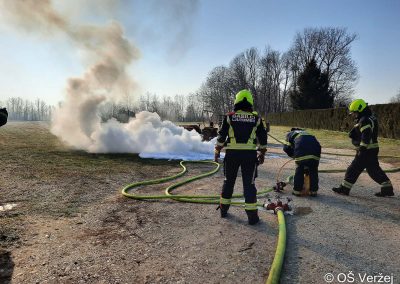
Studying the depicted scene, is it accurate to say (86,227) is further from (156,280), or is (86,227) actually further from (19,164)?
(19,164)

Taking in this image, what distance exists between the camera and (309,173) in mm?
6879

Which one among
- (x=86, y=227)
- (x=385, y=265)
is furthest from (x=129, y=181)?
(x=385, y=265)

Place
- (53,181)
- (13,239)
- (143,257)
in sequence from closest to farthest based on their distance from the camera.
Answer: (143,257), (13,239), (53,181)

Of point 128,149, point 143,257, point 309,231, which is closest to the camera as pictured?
point 143,257

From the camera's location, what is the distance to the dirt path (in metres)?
3.53

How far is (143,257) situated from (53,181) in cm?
525

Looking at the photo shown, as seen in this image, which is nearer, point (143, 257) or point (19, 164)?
point (143, 257)

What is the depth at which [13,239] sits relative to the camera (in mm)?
4445

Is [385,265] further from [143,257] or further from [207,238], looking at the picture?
[143,257]

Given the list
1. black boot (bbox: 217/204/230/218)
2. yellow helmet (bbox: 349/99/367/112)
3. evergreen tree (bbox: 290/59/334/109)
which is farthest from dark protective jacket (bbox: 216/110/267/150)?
evergreen tree (bbox: 290/59/334/109)

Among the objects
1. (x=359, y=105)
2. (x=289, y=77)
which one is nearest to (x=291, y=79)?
(x=289, y=77)

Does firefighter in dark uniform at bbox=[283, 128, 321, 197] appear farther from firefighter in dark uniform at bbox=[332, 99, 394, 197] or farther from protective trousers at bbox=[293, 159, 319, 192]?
firefighter in dark uniform at bbox=[332, 99, 394, 197]

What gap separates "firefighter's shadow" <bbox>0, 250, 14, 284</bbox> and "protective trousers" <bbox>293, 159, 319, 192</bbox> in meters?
5.07

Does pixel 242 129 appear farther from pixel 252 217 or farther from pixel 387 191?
pixel 387 191
